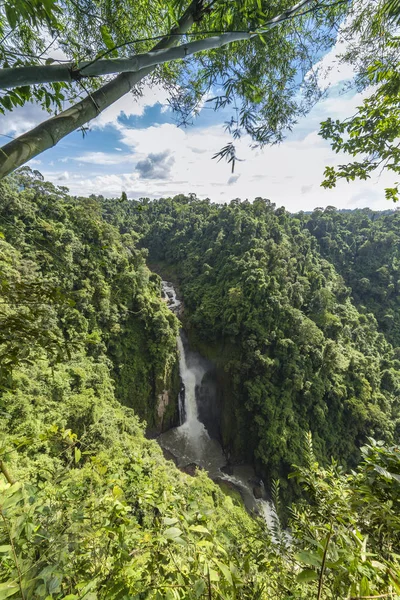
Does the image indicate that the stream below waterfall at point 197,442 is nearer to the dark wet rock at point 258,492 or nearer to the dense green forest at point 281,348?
the dark wet rock at point 258,492

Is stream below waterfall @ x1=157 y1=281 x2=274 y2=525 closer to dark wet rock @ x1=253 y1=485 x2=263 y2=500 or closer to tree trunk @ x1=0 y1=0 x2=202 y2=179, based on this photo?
dark wet rock @ x1=253 y1=485 x2=263 y2=500

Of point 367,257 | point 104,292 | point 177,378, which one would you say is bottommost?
point 177,378

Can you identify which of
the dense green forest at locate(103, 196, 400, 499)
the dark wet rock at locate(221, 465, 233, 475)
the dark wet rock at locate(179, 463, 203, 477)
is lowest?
the dark wet rock at locate(221, 465, 233, 475)

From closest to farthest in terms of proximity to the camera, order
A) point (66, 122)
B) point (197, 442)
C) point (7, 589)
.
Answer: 1. point (7, 589)
2. point (66, 122)
3. point (197, 442)

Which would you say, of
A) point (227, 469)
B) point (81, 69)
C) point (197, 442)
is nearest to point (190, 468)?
point (197, 442)

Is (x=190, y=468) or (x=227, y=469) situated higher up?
(x=190, y=468)

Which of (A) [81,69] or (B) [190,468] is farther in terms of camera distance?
(B) [190,468]

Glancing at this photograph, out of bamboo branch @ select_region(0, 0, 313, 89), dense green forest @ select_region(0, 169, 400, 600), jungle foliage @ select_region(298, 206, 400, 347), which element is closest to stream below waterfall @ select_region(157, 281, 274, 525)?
dense green forest @ select_region(0, 169, 400, 600)

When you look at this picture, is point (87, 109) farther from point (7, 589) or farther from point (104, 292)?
point (104, 292)
